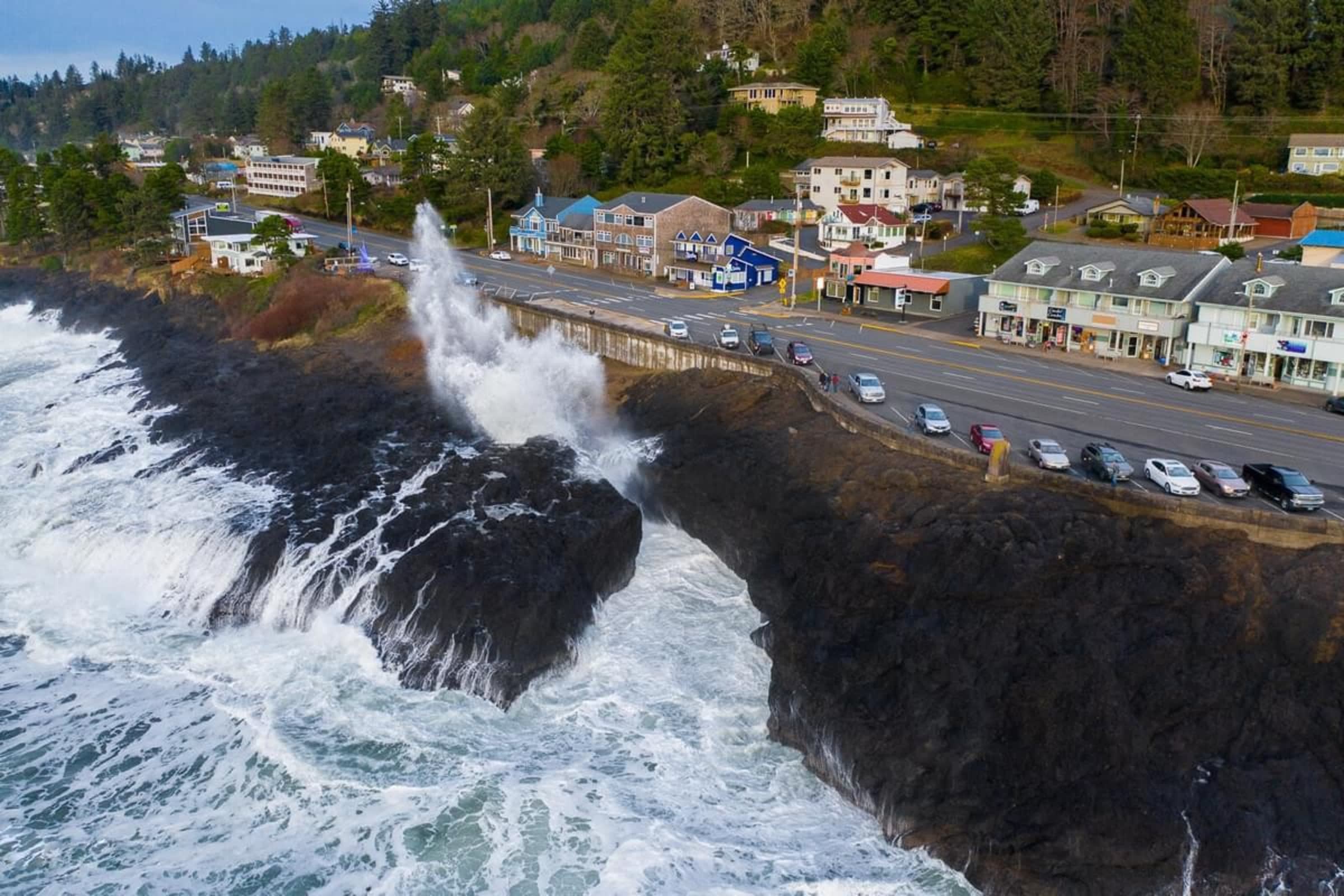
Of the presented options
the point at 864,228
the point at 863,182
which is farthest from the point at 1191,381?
the point at 863,182

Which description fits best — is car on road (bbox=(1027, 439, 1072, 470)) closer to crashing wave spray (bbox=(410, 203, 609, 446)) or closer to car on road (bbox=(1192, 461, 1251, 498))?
car on road (bbox=(1192, 461, 1251, 498))

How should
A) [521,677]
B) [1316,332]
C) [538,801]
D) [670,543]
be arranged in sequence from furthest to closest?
[1316,332], [670,543], [521,677], [538,801]

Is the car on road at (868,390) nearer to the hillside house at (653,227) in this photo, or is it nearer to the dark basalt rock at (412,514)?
the dark basalt rock at (412,514)

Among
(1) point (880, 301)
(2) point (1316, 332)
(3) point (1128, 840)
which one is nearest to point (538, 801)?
(3) point (1128, 840)

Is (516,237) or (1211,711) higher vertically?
(516,237)

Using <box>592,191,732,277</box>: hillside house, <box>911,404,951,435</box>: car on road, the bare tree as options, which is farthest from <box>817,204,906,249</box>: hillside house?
<box>911,404,951,435</box>: car on road

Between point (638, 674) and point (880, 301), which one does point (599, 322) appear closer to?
point (880, 301)

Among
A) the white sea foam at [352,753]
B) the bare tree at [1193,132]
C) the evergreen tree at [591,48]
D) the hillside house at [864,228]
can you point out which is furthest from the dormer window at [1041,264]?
the evergreen tree at [591,48]
